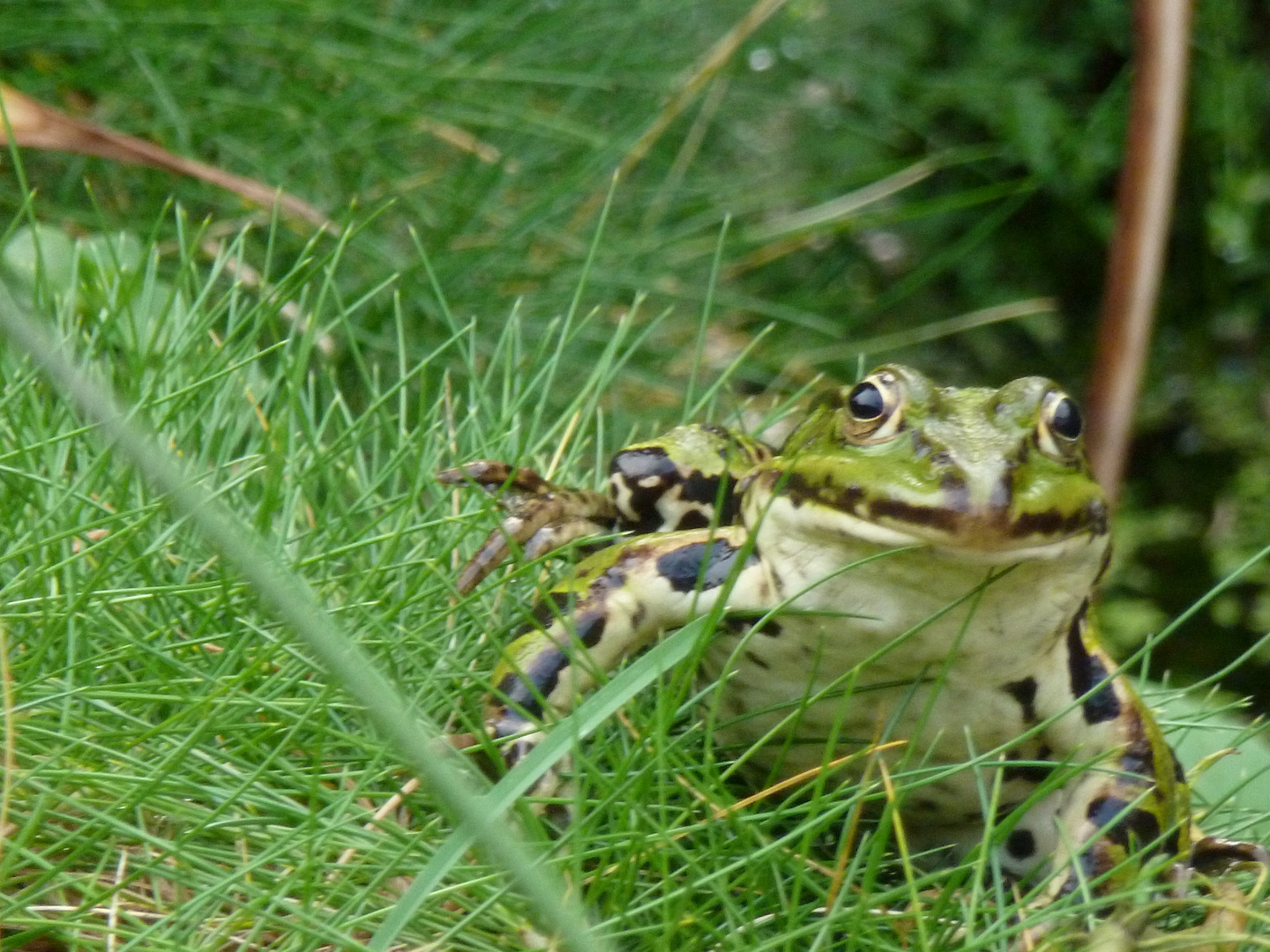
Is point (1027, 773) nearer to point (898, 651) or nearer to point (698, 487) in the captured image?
point (898, 651)

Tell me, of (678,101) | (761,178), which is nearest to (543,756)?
(678,101)

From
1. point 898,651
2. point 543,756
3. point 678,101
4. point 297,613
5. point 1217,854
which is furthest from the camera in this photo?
point 678,101

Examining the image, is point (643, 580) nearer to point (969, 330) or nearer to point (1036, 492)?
point (1036, 492)

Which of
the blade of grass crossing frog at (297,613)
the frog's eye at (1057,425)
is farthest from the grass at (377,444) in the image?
the frog's eye at (1057,425)

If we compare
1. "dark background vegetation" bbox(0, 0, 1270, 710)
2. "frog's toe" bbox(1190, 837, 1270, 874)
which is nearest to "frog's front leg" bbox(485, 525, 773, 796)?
"frog's toe" bbox(1190, 837, 1270, 874)

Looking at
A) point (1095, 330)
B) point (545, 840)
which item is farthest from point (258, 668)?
point (1095, 330)

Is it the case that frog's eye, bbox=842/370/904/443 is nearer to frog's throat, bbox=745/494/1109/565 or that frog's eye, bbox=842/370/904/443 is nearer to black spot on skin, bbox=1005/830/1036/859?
frog's throat, bbox=745/494/1109/565
